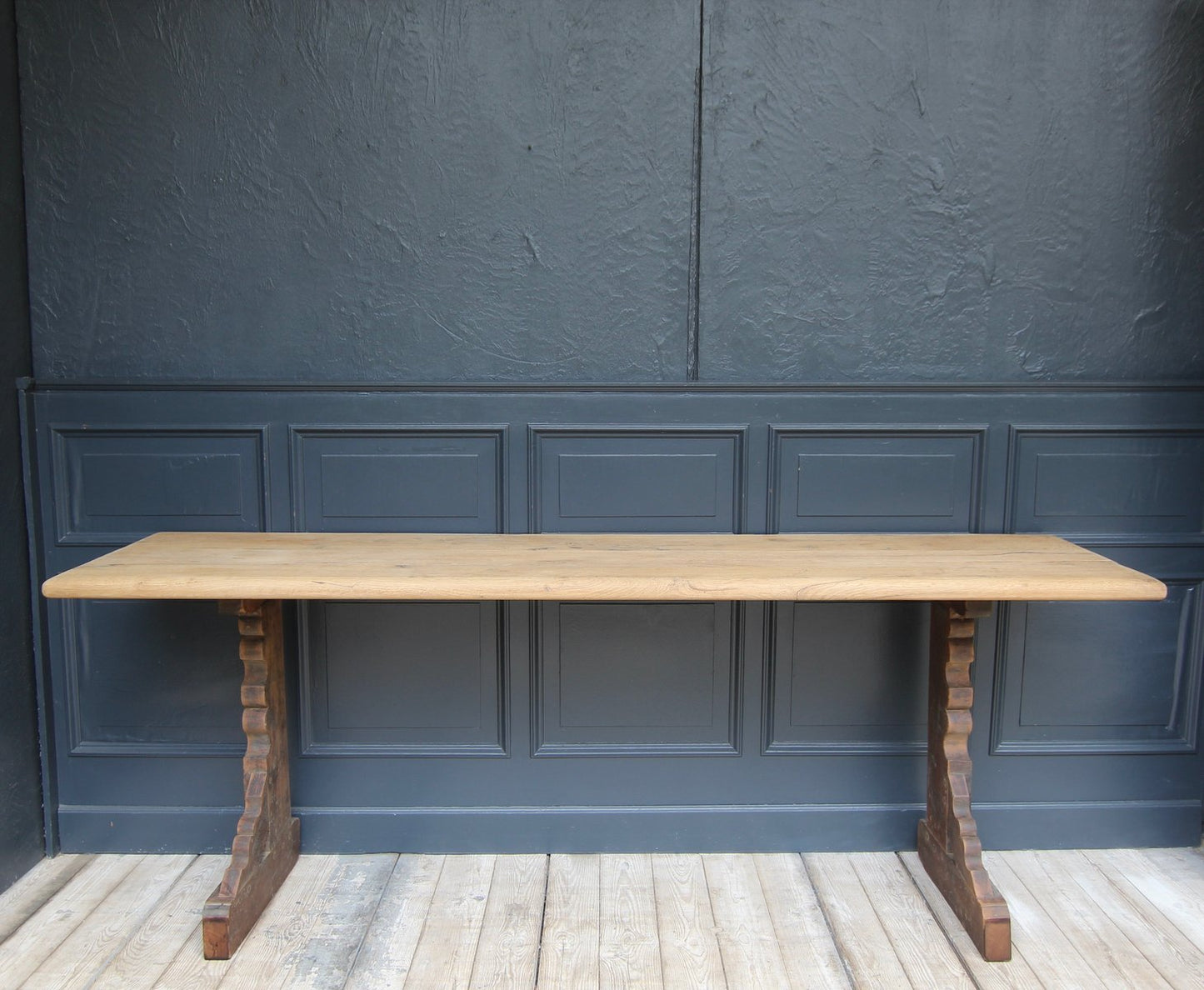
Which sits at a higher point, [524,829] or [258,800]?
[258,800]

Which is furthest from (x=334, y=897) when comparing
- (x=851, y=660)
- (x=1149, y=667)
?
(x=1149, y=667)

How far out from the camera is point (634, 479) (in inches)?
93.4

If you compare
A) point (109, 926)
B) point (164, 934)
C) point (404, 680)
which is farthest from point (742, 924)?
point (109, 926)

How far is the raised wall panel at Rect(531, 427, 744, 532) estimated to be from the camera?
2.37 metres

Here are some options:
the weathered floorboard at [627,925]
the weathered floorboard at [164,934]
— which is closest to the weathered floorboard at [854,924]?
the weathered floorboard at [627,925]

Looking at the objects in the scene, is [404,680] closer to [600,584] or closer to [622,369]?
[600,584]

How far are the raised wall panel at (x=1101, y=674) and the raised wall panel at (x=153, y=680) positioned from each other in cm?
207

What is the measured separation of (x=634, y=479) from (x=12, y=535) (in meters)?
1.58

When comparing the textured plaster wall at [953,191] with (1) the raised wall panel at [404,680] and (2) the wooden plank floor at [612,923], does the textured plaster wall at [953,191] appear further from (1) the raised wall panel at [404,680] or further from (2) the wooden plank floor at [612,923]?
→ (2) the wooden plank floor at [612,923]

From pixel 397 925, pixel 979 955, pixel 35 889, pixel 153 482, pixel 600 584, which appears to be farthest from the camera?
pixel 153 482

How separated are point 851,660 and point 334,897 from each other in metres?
1.44

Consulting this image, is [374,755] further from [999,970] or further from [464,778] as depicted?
[999,970]

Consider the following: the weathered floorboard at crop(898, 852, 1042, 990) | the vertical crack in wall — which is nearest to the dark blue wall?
the vertical crack in wall

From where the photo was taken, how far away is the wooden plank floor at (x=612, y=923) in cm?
193
